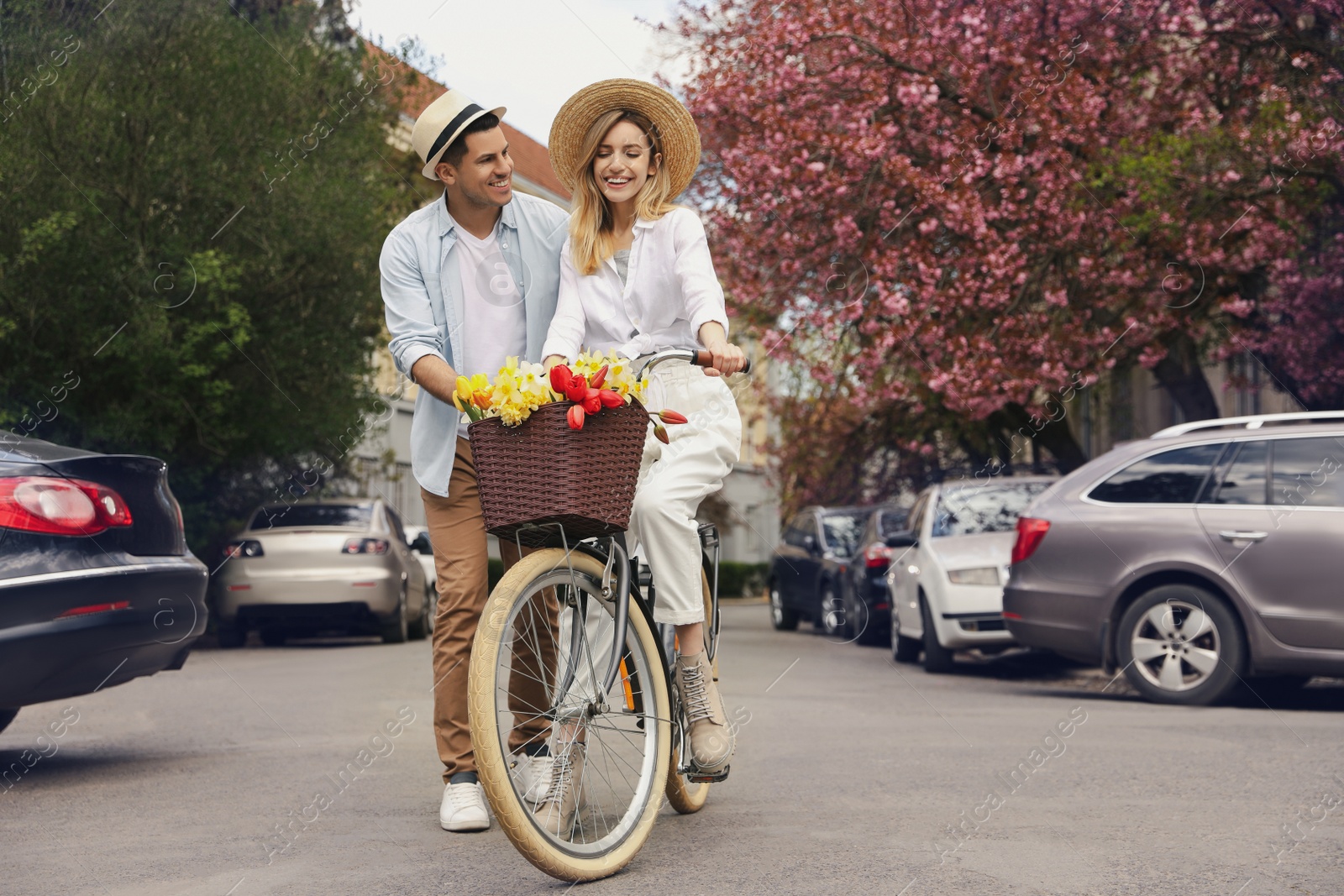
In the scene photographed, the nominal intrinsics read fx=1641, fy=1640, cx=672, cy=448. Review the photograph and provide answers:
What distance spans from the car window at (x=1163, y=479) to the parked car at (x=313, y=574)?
7924 mm

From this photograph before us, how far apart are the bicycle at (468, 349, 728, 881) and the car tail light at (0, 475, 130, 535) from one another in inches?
94.0

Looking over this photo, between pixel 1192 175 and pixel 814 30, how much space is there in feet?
13.7

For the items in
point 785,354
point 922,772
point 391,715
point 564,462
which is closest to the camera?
point 564,462

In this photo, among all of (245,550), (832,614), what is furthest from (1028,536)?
(832,614)

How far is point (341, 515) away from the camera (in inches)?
636

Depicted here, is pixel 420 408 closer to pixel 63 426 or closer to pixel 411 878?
pixel 411 878

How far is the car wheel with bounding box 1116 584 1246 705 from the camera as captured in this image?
29.7 feet

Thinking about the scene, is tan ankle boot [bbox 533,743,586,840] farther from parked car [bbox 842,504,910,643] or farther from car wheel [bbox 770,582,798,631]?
car wheel [bbox 770,582,798,631]

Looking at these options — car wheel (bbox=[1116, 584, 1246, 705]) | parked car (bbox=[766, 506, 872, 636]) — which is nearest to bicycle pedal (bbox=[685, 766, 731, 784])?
car wheel (bbox=[1116, 584, 1246, 705])

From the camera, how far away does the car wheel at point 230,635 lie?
15.5 m

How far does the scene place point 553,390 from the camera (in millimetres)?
3988

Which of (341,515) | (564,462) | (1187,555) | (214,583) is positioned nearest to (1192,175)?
(1187,555)

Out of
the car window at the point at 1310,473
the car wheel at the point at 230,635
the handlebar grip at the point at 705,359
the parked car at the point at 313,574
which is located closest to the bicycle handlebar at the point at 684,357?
the handlebar grip at the point at 705,359

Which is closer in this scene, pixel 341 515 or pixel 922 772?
pixel 922 772
